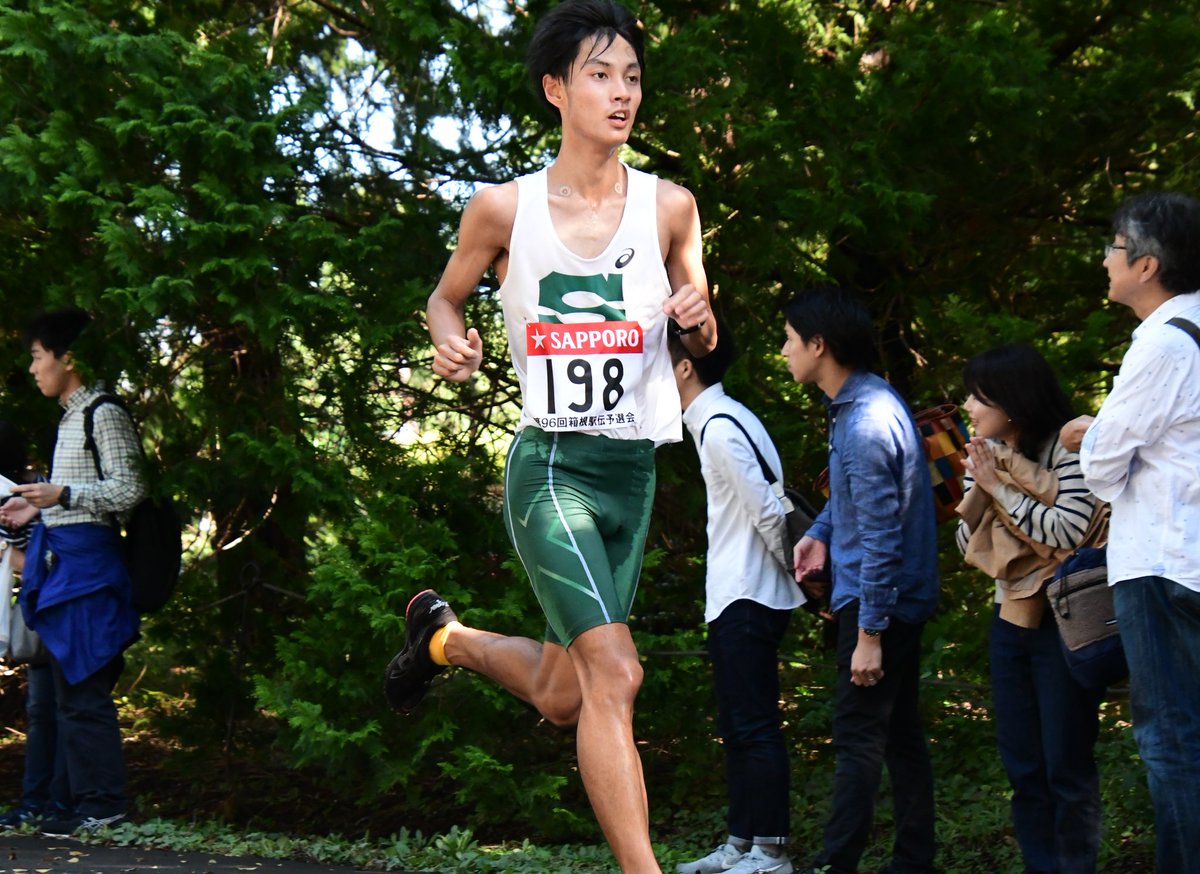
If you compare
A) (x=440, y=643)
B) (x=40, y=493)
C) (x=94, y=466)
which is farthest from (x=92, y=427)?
(x=440, y=643)

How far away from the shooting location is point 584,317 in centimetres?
425

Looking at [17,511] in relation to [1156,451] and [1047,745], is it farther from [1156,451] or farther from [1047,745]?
[1156,451]

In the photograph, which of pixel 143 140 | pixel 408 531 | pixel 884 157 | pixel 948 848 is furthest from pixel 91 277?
pixel 948 848

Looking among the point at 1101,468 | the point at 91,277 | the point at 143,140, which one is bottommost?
the point at 1101,468

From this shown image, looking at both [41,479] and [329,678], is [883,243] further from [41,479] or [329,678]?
[41,479]

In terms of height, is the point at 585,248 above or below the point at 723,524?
above

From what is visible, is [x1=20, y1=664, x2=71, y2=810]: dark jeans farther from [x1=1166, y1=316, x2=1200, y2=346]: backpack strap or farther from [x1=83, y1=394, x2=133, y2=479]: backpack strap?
[x1=1166, y1=316, x2=1200, y2=346]: backpack strap

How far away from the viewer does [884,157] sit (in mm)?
6477

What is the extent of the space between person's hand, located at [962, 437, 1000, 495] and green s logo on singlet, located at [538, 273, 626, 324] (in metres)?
1.53

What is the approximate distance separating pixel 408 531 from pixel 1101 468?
3253 mm

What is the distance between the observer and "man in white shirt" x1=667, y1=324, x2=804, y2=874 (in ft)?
18.6

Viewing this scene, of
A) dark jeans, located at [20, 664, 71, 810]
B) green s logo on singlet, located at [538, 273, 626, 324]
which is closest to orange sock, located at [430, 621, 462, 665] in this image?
green s logo on singlet, located at [538, 273, 626, 324]

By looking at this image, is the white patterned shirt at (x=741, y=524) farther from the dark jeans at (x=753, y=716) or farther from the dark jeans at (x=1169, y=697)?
the dark jeans at (x=1169, y=697)

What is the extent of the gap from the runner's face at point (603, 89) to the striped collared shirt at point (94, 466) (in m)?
3.61
